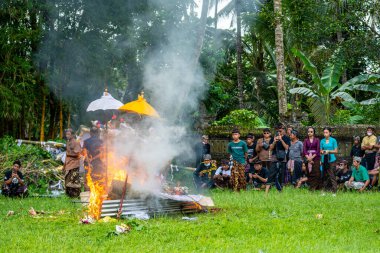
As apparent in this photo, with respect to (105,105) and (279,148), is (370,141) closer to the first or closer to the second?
(279,148)

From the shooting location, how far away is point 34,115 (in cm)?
2459

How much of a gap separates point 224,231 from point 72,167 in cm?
710

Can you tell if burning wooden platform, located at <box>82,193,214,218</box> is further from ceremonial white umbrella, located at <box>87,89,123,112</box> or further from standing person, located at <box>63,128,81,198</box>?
ceremonial white umbrella, located at <box>87,89,123,112</box>

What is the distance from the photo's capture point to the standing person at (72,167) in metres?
14.7

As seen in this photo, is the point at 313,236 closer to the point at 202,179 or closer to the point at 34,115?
the point at 202,179

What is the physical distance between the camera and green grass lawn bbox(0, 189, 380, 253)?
7.68 meters

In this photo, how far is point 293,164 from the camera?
1655cm

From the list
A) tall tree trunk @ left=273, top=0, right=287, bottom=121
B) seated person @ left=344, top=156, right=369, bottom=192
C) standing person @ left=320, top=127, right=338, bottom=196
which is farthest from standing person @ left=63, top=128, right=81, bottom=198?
tall tree trunk @ left=273, top=0, right=287, bottom=121

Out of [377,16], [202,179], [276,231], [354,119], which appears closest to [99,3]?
[202,179]

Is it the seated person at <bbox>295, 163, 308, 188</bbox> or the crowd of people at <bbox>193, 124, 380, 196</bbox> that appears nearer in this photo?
the crowd of people at <bbox>193, 124, 380, 196</bbox>

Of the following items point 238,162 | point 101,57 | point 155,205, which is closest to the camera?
point 155,205

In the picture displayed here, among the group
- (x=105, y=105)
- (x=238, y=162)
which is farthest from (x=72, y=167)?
(x=238, y=162)

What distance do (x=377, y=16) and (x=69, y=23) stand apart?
14225mm

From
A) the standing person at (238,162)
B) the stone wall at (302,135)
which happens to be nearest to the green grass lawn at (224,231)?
the standing person at (238,162)
